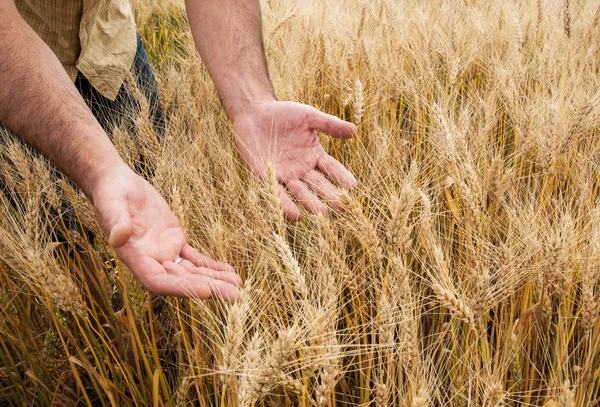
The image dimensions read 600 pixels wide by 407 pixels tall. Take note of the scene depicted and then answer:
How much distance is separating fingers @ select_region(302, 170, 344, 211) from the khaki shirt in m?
0.97

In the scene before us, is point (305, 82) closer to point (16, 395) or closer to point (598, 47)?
point (598, 47)

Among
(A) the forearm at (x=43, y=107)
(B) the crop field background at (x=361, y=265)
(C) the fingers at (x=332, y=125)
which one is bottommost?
(B) the crop field background at (x=361, y=265)

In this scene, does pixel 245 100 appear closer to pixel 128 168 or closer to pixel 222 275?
pixel 128 168

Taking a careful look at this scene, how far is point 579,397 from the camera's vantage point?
0.79 m

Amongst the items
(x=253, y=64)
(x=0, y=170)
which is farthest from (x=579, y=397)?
(x=0, y=170)

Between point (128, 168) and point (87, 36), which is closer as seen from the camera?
point (128, 168)

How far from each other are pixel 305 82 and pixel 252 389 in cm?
132

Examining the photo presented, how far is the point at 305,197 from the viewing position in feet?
3.84

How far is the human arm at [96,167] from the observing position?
34.5 inches

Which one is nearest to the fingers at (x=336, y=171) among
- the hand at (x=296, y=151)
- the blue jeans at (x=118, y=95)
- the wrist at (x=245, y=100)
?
the hand at (x=296, y=151)

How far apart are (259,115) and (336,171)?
1.35 ft

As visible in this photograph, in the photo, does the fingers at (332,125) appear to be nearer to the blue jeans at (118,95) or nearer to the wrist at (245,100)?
the wrist at (245,100)

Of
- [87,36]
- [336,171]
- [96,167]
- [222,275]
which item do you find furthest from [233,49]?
[222,275]

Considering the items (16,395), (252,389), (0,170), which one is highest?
(0,170)
